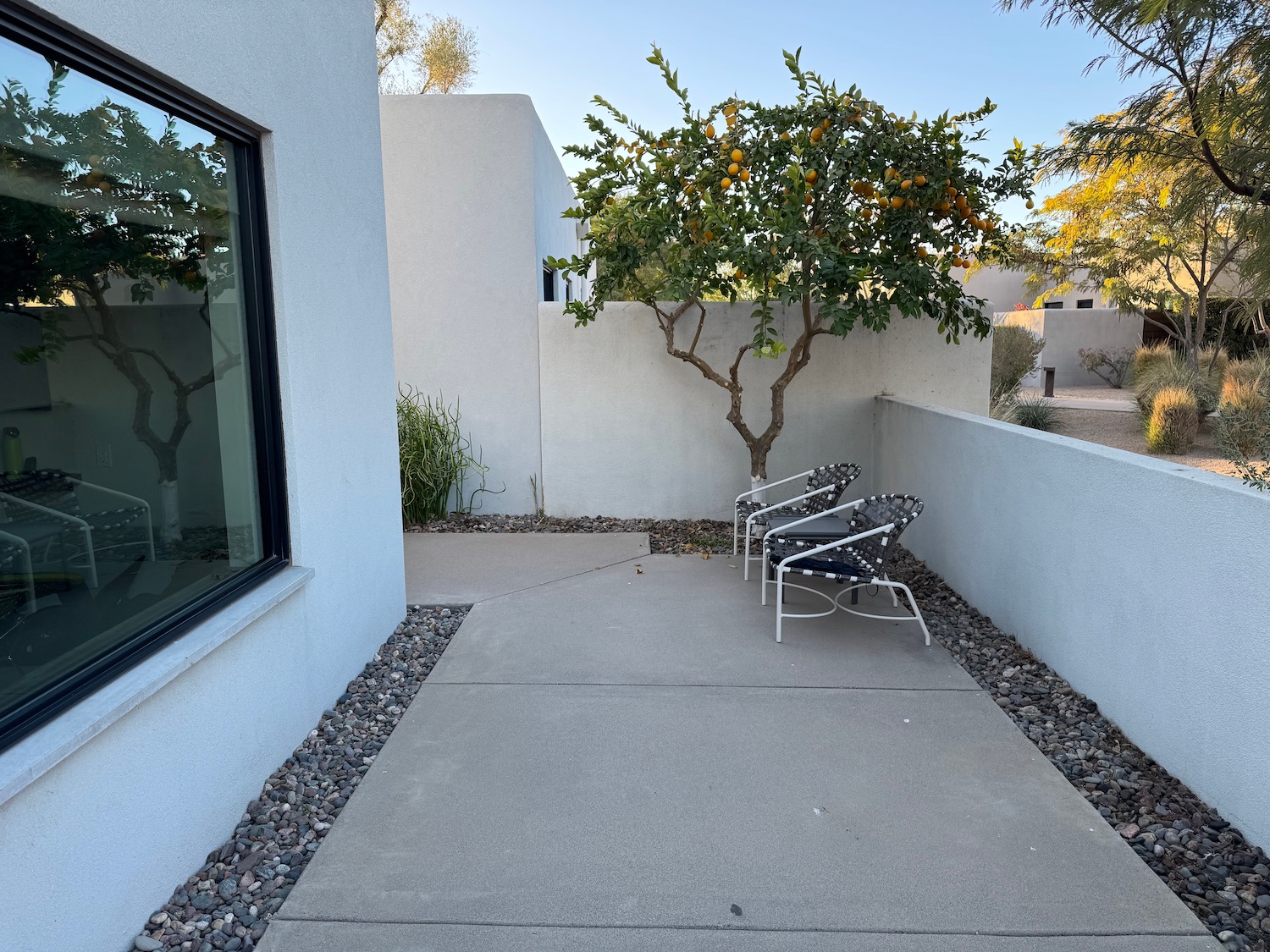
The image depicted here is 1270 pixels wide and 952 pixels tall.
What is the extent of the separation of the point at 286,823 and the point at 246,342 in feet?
5.54

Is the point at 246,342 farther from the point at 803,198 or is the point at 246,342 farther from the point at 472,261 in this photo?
the point at 472,261

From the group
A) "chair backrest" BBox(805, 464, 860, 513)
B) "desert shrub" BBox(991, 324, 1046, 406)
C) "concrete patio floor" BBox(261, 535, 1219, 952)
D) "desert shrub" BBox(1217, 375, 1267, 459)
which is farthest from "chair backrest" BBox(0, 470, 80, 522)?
"desert shrub" BBox(991, 324, 1046, 406)

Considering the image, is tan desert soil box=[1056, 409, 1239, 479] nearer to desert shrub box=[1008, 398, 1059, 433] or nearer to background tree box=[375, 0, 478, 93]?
desert shrub box=[1008, 398, 1059, 433]

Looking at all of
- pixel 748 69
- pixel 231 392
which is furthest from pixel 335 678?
pixel 748 69

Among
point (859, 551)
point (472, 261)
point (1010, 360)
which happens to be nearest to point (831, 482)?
point (859, 551)

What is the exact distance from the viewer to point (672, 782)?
303 cm

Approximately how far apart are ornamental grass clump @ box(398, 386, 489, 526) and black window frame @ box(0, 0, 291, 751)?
11.8 ft

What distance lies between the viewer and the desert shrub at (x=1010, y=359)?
1351cm

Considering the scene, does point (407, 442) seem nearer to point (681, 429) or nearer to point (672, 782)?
point (681, 429)

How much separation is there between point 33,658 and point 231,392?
4.03ft

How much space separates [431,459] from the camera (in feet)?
→ 23.3

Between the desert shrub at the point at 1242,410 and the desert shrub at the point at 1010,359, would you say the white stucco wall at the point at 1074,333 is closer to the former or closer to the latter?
the desert shrub at the point at 1010,359

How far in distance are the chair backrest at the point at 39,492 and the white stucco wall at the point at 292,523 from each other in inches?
21.9

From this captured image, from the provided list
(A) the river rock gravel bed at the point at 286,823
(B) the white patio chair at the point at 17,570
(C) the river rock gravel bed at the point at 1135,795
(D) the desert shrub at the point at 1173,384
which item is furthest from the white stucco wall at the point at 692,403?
(B) the white patio chair at the point at 17,570
